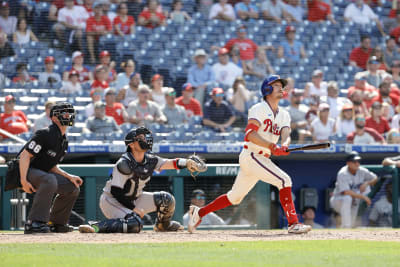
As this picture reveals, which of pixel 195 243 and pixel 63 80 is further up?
pixel 63 80

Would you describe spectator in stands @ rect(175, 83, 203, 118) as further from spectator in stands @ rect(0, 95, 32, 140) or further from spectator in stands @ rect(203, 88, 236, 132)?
spectator in stands @ rect(0, 95, 32, 140)

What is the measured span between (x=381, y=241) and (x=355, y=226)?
4.45m

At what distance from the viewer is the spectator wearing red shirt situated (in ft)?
48.2

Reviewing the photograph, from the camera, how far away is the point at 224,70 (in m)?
13.9

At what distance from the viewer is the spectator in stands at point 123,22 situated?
14.1m

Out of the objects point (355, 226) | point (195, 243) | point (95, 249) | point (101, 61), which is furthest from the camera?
point (101, 61)

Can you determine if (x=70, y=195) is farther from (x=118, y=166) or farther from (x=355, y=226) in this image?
(x=355, y=226)

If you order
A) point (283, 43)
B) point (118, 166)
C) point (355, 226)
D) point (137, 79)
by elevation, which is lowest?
point (355, 226)

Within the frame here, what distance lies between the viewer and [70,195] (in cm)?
753

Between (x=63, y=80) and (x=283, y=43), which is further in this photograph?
(x=283, y=43)

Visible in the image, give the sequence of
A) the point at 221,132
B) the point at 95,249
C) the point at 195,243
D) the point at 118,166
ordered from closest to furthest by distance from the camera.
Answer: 1. the point at 95,249
2. the point at 195,243
3. the point at 118,166
4. the point at 221,132

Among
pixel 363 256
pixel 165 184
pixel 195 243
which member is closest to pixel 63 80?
pixel 165 184

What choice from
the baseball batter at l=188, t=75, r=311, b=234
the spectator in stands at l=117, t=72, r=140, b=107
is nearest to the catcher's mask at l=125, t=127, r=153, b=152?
the baseball batter at l=188, t=75, r=311, b=234

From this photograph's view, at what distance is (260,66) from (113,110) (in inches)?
150
